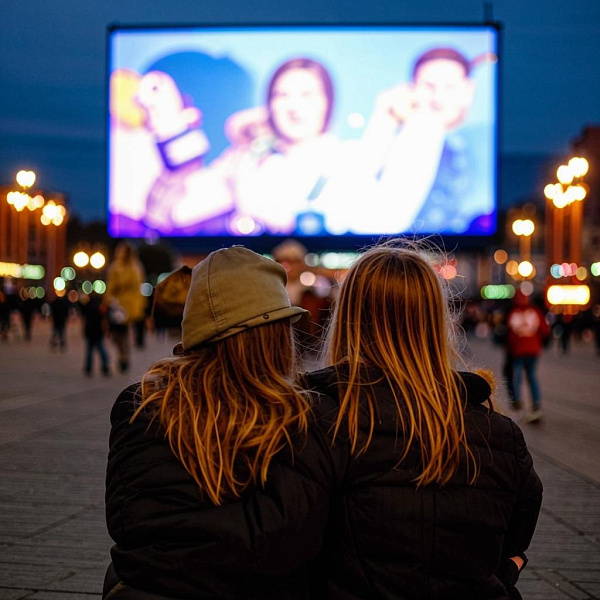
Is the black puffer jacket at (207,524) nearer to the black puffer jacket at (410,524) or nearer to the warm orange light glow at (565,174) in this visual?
the black puffer jacket at (410,524)

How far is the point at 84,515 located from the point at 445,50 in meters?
25.0

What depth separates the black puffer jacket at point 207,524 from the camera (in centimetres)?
197

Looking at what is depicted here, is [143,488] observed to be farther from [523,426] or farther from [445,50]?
[445,50]

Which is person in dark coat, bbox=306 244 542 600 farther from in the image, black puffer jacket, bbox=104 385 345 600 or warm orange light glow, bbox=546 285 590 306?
warm orange light glow, bbox=546 285 590 306

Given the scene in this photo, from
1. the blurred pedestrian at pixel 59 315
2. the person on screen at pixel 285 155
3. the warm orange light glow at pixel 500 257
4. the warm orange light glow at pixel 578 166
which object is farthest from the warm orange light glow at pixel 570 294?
the warm orange light glow at pixel 500 257

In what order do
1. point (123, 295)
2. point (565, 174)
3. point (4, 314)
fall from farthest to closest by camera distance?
point (4, 314) < point (565, 174) < point (123, 295)

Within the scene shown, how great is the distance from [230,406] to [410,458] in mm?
428

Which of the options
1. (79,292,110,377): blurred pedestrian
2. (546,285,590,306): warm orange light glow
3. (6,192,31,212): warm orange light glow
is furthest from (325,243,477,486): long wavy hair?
(546,285,590,306): warm orange light glow

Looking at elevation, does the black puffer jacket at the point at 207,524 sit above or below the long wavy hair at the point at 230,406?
below

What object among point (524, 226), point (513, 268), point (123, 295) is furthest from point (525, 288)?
point (513, 268)

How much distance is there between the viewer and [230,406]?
2.10m

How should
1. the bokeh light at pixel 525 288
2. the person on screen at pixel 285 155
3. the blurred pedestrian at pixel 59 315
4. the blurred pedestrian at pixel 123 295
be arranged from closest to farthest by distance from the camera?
the bokeh light at pixel 525 288 < the blurred pedestrian at pixel 123 295 < the blurred pedestrian at pixel 59 315 < the person on screen at pixel 285 155

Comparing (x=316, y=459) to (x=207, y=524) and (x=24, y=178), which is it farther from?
(x=24, y=178)

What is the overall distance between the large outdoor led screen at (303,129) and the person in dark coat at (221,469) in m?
25.6
